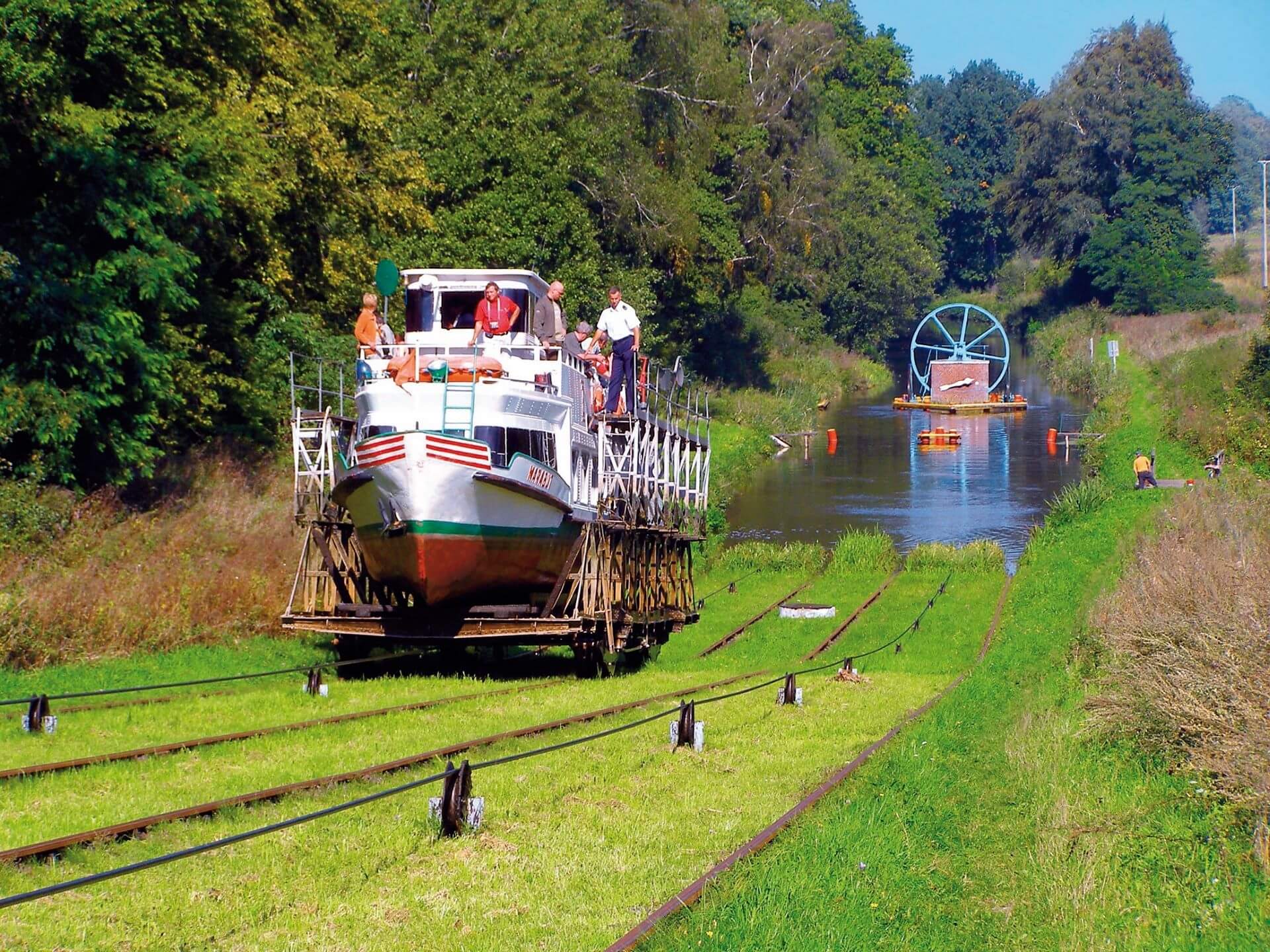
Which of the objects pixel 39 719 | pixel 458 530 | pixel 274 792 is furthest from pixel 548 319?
pixel 274 792

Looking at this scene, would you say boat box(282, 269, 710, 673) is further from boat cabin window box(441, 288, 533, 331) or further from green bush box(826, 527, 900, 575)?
green bush box(826, 527, 900, 575)

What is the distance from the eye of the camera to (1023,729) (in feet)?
53.0

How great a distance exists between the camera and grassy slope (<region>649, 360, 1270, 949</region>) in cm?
929

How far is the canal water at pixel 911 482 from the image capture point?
48.5 meters

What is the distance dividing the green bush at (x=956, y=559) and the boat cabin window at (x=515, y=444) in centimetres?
2021

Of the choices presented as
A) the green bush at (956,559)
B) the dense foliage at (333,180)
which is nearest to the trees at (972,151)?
the dense foliage at (333,180)

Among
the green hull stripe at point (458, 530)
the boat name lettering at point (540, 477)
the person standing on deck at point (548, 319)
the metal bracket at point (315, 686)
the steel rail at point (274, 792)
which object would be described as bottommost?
the steel rail at point (274, 792)

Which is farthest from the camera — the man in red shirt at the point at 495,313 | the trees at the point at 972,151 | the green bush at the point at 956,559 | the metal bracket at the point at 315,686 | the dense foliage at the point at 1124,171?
the trees at the point at 972,151

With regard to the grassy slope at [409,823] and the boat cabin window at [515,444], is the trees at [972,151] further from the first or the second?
the grassy slope at [409,823]

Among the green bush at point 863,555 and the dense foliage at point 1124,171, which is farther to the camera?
the dense foliage at point 1124,171

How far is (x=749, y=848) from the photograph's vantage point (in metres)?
10.6

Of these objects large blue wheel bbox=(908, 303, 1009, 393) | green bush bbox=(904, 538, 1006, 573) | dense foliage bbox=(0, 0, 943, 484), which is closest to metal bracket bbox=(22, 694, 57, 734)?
dense foliage bbox=(0, 0, 943, 484)

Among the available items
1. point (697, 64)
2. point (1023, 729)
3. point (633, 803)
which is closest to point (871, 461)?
point (697, 64)

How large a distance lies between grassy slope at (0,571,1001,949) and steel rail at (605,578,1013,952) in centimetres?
21
